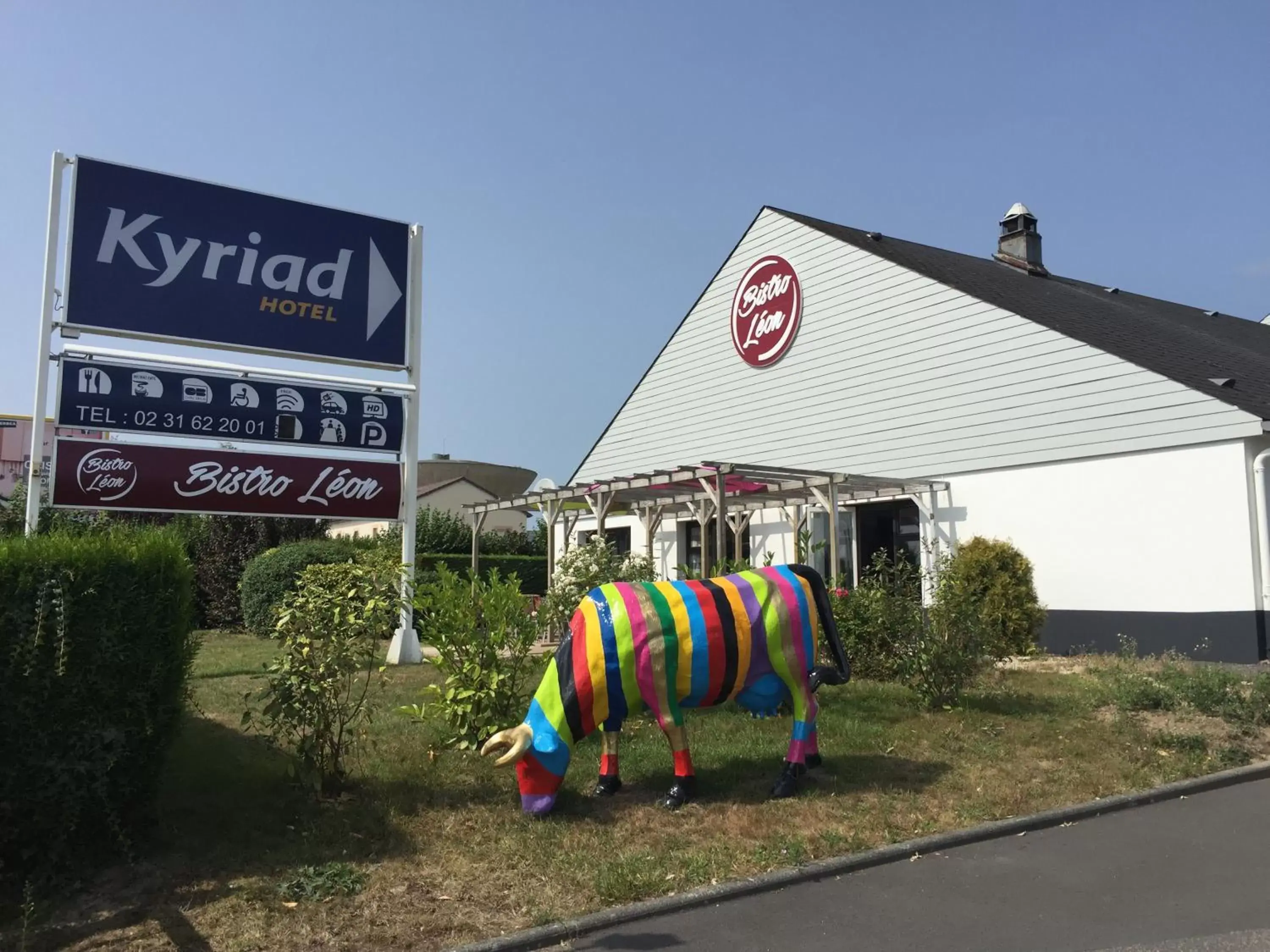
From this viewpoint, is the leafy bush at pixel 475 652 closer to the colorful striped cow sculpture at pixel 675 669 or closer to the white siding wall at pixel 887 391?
the colorful striped cow sculpture at pixel 675 669

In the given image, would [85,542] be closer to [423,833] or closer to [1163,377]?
[423,833]

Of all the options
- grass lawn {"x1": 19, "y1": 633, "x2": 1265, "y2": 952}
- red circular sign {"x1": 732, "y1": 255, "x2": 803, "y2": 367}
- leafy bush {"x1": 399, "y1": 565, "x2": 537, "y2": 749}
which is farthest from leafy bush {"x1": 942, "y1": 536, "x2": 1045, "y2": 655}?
leafy bush {"x1": 399, "y1": 565, "x2": 537, "y2": 749}

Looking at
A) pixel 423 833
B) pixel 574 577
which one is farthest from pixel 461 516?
pixel 423 833

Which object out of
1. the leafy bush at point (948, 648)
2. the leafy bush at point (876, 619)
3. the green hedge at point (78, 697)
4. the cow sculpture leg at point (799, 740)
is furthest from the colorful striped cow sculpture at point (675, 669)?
the leafy bush at point (876, 619)

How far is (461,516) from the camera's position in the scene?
31641mm

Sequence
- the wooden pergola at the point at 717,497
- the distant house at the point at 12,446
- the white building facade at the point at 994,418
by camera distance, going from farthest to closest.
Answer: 1. the distant house at the point at 12,446
2. the wooden pergola at the point at 717,497
3. the white building facade at the point at 994,418

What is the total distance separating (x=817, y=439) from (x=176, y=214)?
1162 cm

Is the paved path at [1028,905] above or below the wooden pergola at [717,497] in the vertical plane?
below

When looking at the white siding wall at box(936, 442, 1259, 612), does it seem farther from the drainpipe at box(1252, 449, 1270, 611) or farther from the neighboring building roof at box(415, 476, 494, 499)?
the neighboring building roof at box(415, 476, 494, 499)

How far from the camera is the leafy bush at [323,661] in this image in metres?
5.93

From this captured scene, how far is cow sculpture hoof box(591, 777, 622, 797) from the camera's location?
645cm

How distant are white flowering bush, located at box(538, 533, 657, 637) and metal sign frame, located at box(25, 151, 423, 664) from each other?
1419 millimetres

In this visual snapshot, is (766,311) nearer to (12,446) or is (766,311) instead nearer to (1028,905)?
(1028,905)

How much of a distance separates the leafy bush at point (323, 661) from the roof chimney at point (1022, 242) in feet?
67.6
